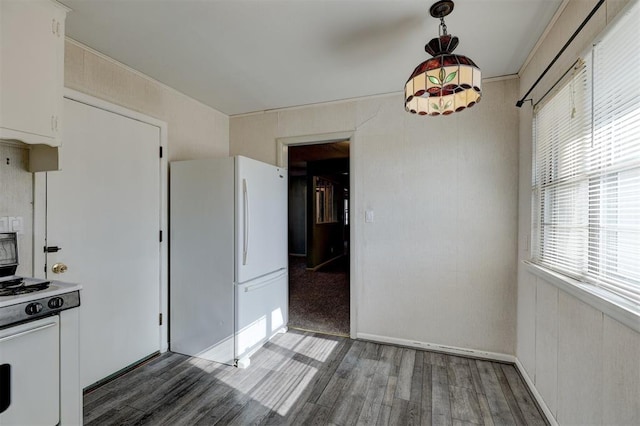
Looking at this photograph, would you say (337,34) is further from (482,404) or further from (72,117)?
(482,404)

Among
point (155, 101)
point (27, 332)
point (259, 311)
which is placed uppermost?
point (155, 101)

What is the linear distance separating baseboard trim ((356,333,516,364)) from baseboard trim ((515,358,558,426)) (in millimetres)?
128

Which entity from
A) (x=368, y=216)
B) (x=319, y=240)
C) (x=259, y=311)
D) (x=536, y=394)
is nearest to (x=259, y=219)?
(x=259, y=311)

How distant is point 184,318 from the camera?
2.76m

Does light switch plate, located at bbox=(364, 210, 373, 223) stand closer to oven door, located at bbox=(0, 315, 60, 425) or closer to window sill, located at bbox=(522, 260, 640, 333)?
window sill, located at bbox=(522, 260, 640, 333)

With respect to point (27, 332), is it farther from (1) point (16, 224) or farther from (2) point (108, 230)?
(2) point (108, 230)

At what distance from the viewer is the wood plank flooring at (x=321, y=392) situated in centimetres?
192

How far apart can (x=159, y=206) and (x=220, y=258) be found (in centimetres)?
79

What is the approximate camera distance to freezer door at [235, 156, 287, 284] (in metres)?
2.56

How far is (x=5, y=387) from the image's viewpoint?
1.31m

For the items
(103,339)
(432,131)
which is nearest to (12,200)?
(103,339)

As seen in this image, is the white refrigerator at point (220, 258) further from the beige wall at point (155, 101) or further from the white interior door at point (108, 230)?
the beige wall at point (155, 101)

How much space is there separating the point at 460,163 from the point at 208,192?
2337mm

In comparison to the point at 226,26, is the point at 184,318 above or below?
below
